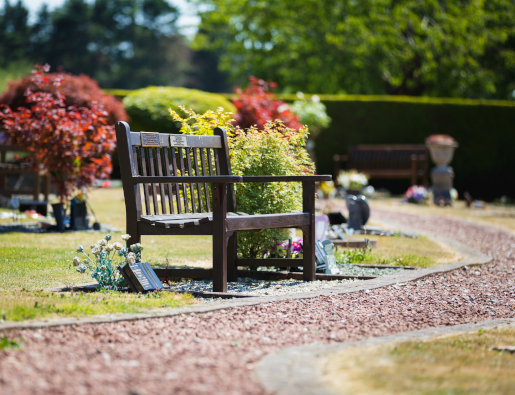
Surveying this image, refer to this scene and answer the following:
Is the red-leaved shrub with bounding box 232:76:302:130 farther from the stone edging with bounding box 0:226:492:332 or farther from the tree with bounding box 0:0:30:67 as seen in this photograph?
the tree with bounding box 0:0:30:67

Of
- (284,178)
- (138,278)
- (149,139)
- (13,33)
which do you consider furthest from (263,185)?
(13,33)

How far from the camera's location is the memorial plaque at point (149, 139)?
448 cm

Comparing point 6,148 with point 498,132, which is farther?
point 498,132

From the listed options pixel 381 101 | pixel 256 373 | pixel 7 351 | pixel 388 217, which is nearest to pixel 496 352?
pixel 256 373

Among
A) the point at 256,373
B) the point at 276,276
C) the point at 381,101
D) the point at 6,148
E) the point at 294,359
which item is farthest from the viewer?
the point at 381,101

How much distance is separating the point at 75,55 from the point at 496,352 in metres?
36.2

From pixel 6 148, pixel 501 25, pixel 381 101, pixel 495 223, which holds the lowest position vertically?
pixel 495 223

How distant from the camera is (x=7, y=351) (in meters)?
2.61

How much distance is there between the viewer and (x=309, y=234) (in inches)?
189

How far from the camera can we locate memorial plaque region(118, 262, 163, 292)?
4.07 meters

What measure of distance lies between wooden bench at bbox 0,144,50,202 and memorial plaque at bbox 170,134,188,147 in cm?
496

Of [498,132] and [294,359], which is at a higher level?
[498,132]

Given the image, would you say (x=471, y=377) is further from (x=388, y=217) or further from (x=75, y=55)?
(x=75, y=55)

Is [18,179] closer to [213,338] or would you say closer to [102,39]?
[213,338]
